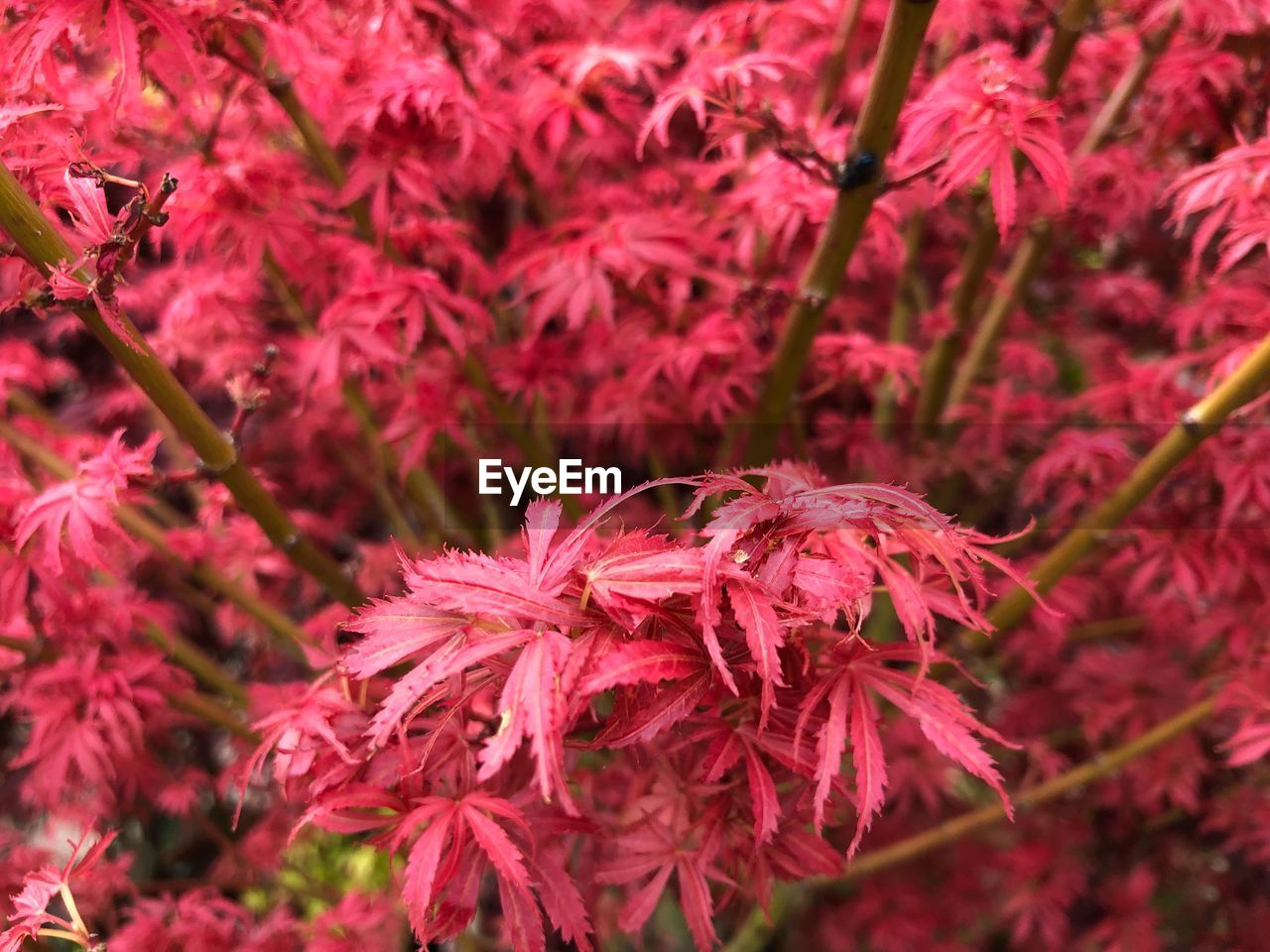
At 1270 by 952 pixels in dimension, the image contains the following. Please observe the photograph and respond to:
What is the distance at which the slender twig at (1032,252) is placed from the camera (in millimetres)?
1358

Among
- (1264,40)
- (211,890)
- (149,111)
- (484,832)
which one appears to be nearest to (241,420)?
(484,832)

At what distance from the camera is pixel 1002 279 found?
1.61 meters

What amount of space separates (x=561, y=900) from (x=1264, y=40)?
4.88 ft

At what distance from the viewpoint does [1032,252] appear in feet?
4.88

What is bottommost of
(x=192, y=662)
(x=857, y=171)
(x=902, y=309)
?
(x=192, y=662)

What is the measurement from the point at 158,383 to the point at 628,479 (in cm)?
93

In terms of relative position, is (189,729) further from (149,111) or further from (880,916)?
(880,916)

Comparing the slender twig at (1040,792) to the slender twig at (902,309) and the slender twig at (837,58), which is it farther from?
the slender twig at (837,58)

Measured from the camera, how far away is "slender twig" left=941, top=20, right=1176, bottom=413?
4.46 ft

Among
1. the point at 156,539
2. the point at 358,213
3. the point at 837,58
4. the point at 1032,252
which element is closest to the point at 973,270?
the point at 1032,252

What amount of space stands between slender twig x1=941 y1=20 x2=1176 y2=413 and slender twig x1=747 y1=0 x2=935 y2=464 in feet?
1.54

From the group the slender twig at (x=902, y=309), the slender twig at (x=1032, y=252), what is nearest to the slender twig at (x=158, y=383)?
the slender twig at (x=902, y=309)

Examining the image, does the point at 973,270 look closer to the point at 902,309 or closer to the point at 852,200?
the point at 902,309

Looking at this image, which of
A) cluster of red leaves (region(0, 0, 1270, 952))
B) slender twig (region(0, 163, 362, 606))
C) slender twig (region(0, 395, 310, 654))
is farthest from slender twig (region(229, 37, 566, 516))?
slender twig (region(0, 395, 310, 654))
